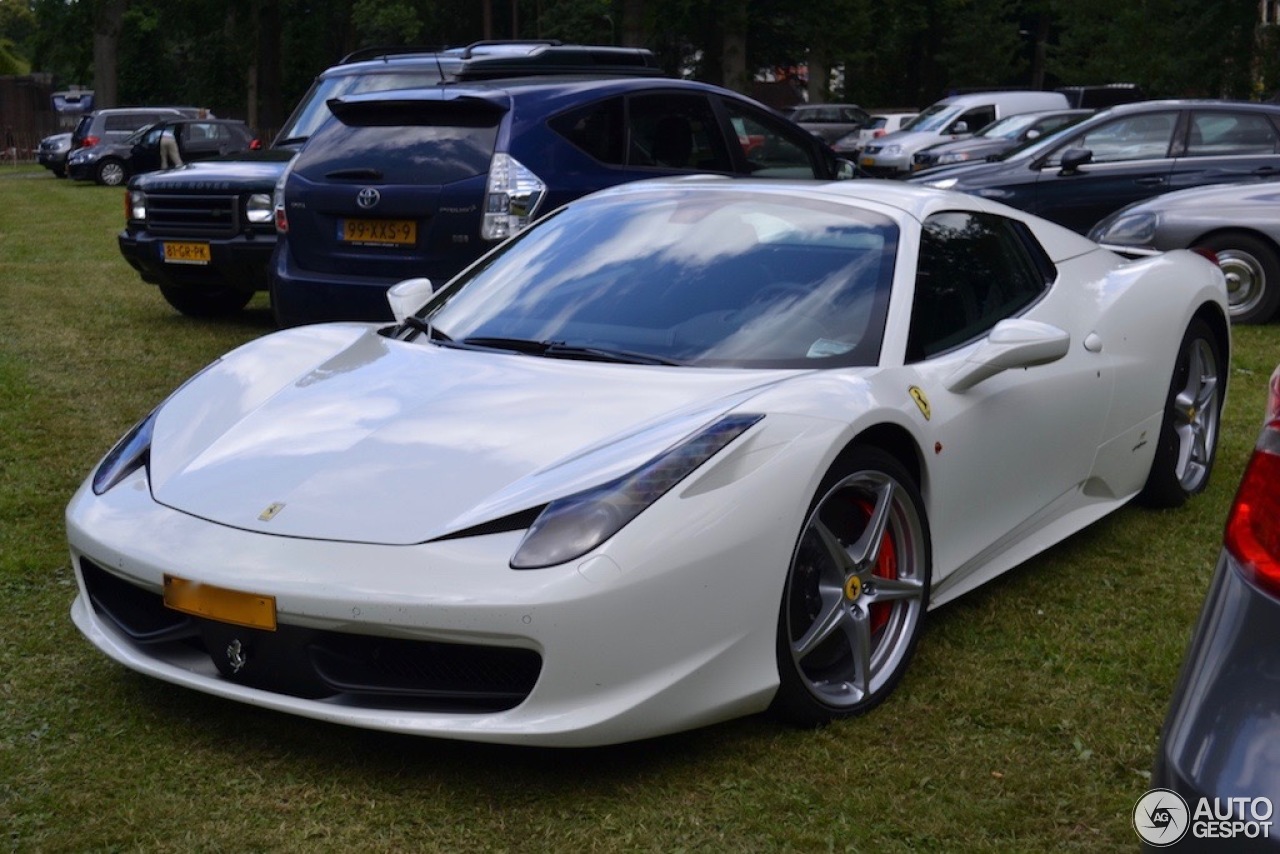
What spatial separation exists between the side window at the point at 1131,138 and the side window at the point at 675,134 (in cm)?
591

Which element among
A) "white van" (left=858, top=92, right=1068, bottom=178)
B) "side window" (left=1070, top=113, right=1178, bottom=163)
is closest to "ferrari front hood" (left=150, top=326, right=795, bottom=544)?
"side window" (left=1070, top=113, right=1178, bottom=163)

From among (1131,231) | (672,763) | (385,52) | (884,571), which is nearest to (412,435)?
(672,763)

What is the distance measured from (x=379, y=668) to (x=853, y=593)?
1.15 metres

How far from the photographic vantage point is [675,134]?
8.13 m

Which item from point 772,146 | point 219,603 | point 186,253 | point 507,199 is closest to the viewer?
point 219,603

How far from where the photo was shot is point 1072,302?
5.02 meters

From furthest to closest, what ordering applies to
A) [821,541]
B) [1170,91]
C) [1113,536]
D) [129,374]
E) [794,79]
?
[794,79] < [1170,91] < [129,374] < [1113,536] < [821,541]

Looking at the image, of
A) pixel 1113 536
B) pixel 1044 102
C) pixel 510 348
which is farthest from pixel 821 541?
pixel 1044 102

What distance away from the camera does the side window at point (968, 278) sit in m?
4.30

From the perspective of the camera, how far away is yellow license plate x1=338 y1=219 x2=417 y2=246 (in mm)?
7508

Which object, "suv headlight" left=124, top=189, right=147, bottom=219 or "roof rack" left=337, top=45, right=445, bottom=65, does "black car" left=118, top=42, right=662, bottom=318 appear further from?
"roof rack" left=337, top=45, right=445, bottom=65

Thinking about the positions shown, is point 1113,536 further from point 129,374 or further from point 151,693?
point 129,374

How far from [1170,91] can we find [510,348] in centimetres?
3348

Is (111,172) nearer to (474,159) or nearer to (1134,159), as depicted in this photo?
(1134,159)
